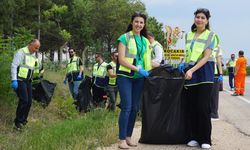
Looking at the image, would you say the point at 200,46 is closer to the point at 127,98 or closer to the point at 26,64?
the point at 127,98

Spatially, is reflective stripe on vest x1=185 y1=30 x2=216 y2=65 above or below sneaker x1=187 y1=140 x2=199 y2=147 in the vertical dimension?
above

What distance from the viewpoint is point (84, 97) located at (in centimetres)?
1183

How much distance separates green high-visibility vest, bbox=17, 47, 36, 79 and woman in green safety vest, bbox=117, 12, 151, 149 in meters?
3.08

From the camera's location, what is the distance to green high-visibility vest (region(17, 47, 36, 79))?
8.85m

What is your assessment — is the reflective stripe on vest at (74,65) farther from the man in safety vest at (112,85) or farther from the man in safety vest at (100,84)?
the man in safety vest at (112,85)

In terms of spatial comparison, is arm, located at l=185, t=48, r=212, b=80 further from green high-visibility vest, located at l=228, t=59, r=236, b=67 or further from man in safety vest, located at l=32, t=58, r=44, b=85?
green high-visibility vest, located at l=228, t=59, r=236, b=67

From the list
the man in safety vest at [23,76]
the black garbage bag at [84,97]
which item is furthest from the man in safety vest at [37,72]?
the black garbage bag at [84,97]

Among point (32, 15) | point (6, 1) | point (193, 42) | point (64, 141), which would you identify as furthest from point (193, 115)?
point (32, 15)

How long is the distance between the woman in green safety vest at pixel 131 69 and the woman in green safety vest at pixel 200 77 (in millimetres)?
620

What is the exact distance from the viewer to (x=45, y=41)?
3584 cm

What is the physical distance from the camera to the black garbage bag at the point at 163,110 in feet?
21.3

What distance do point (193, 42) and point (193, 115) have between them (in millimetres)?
1032

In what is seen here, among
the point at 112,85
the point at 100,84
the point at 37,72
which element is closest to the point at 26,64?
the point at 37,72

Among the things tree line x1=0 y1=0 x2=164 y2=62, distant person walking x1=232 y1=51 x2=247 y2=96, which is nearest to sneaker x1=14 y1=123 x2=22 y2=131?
distant person walking x1=232 y1=51 x2=247 y2=96
